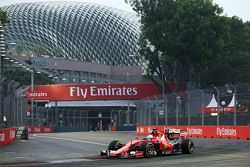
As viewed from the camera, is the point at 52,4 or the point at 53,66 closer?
the point at 53,66

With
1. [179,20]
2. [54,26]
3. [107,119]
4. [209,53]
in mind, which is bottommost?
[107,119]

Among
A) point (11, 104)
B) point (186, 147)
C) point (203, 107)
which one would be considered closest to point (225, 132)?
point (203, 107)

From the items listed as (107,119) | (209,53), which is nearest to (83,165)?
(209,53)

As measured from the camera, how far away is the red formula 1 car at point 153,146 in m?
20.6

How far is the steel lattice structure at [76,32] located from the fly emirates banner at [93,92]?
61.1 m

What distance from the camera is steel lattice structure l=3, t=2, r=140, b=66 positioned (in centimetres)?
13375

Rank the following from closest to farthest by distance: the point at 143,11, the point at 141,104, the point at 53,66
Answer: the point at 141,104, the point at 143,11, the point at 53,66

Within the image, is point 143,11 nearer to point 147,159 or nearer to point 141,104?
point 141,104

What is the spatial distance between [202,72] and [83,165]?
43057 millimetres

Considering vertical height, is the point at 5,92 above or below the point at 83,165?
above

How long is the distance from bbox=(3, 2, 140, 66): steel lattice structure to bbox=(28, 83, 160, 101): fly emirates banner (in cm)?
6107

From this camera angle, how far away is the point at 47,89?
233ft

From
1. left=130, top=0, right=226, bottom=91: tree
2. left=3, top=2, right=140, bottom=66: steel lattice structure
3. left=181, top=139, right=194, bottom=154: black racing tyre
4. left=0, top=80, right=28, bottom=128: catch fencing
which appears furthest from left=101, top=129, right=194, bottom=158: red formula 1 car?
left=3, top=2, right=140, bottom=66: steel lattice structure

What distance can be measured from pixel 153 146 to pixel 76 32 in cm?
11753
